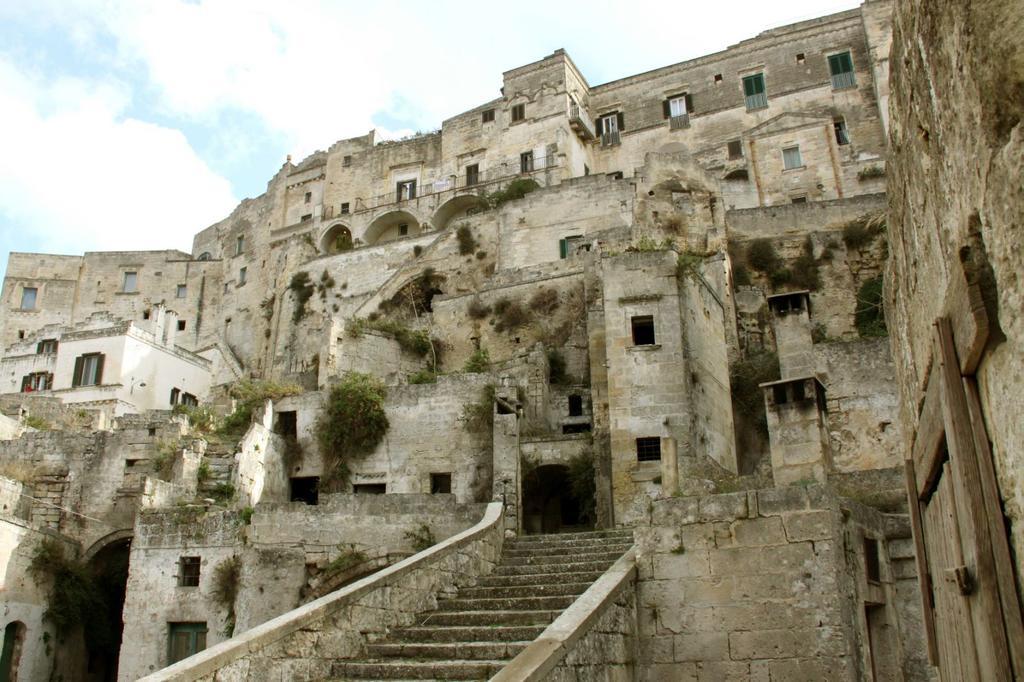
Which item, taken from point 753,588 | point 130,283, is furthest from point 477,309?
point 130,283

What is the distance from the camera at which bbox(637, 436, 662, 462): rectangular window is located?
20.3 m

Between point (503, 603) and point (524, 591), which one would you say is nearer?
point (503, 603)

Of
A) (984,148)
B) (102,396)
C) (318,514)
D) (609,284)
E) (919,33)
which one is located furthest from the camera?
(102,396)

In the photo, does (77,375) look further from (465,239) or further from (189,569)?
(189,569)

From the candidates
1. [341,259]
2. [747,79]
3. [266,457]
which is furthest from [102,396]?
[747,79]

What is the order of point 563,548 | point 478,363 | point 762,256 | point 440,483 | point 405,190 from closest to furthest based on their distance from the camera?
point 563,548 < point 440,483 < point 478,363 < point 762,256 < point 405,190

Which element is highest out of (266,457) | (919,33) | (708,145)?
(708,145)

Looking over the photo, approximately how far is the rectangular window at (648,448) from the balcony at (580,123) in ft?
89.9

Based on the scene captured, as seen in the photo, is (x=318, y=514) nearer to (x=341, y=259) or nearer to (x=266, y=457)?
(x=266, y=457)

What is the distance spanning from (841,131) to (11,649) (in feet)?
116

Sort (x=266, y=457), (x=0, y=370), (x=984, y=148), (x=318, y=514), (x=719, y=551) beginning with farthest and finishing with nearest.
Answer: (x=0, y=370) → (x=266, y=457) → (x=318, y=514) → (x=719, y=551) → (x=984, y=148)

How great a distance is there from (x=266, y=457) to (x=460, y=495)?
18.1 feet

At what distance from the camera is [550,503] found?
926 inches

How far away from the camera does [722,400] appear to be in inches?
904
